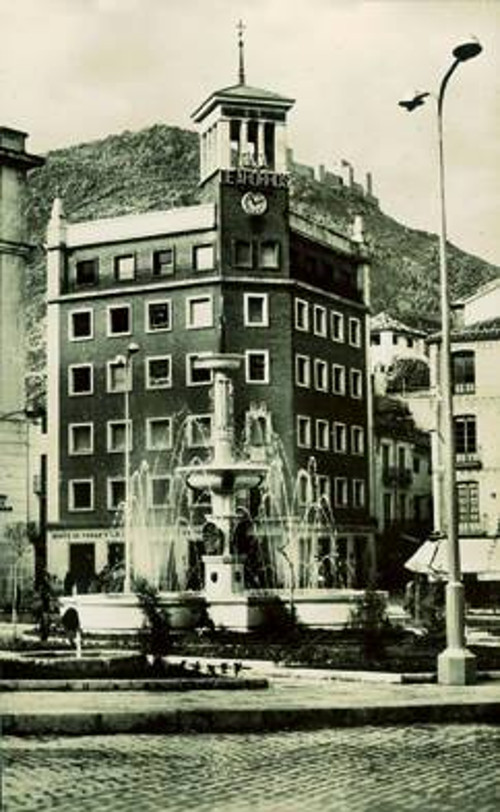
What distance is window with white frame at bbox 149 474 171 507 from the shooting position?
59.1 meters

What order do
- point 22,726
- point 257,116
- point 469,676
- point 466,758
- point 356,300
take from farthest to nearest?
point 356,300 → point 257,116 → point 469,676 → point 22,726 → point 466,758

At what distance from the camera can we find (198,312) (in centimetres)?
6062

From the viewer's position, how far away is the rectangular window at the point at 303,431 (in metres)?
60.7

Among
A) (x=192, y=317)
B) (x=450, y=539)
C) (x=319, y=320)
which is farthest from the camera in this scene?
(x=319, y=320)

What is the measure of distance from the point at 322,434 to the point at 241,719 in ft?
163

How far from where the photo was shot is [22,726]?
12.6m

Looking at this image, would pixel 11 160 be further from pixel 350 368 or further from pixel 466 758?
pixel 466 758

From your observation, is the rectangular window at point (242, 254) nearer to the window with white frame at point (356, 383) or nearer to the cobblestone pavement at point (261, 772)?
the window with white frame at point (356, 383)

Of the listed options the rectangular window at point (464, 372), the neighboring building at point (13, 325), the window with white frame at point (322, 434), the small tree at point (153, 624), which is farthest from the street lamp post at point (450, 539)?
the window with white frame at point (322, 434)

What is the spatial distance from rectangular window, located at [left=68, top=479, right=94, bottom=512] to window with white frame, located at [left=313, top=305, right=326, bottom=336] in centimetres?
1195

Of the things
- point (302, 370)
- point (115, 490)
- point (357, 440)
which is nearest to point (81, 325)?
point (115, 490)

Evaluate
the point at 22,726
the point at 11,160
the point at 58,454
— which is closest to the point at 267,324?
the point at 58,454

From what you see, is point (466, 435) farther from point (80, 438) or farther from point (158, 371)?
point (80, 438)

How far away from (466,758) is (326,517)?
49618 mm
